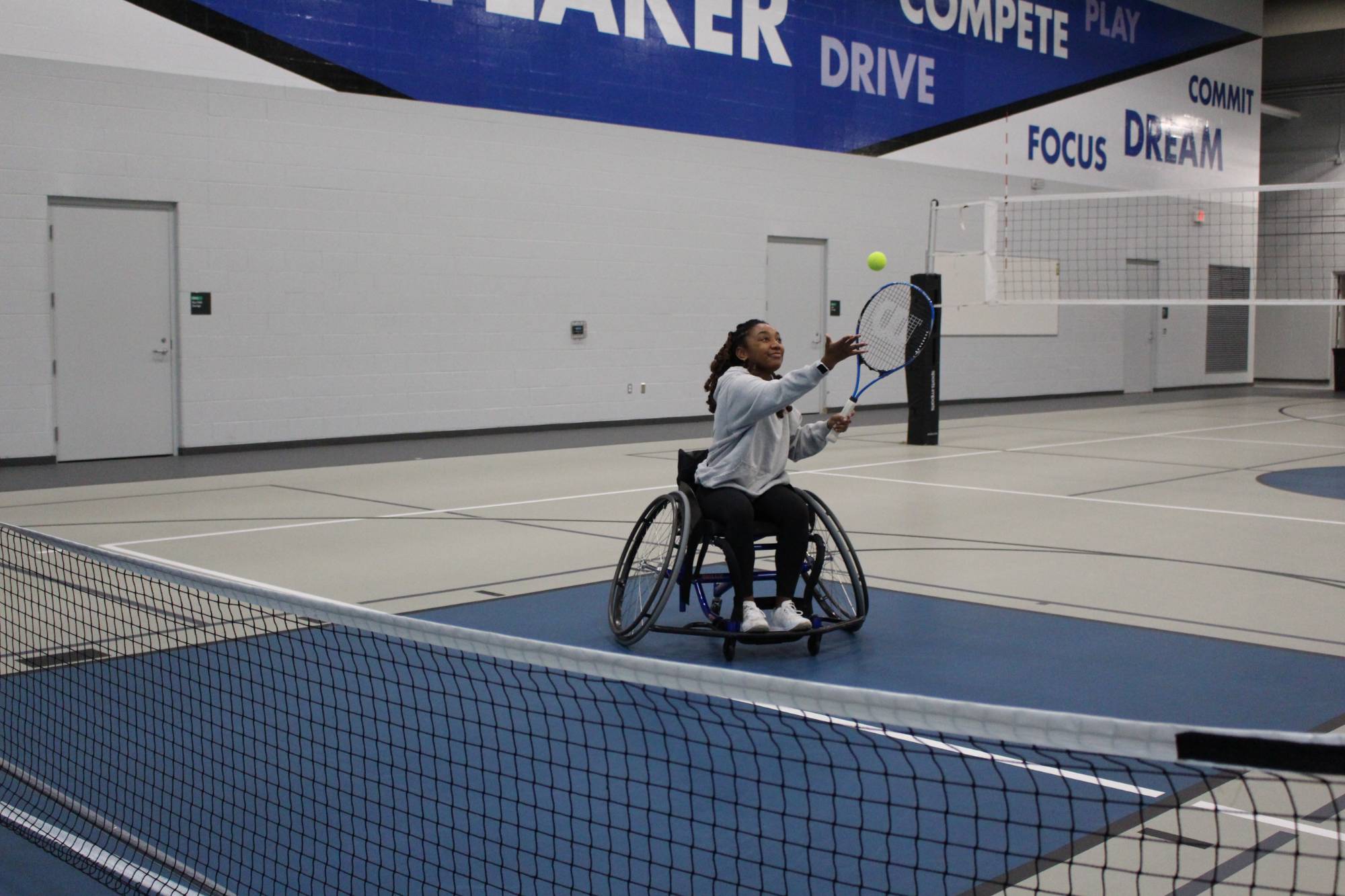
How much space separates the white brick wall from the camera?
1065cm

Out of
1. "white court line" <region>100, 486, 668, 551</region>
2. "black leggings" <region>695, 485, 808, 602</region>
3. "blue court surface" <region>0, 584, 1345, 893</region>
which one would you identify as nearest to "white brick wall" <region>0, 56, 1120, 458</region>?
"white court line" <region>100, 486, 668, 551</region>

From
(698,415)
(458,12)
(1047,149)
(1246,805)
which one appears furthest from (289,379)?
(1047,149)

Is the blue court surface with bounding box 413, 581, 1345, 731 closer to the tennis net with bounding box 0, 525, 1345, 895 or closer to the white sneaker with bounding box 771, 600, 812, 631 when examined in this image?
the white sneaker with bounding box 771, 600, 812, 631

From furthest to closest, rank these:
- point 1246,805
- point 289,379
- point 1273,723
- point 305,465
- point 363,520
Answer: point 289,379, point 305,465, point 363,520, point 1273,723, point 1246,805

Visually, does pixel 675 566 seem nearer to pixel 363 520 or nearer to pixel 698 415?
pixel 363 520

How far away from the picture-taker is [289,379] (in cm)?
1212

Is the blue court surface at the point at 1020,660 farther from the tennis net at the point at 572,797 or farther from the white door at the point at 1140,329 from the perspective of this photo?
the white door at the point at 1140,329

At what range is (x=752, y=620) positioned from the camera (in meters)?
4.90

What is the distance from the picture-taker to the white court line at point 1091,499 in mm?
8438

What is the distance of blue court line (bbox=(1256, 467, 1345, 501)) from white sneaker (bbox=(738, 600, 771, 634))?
6.26m

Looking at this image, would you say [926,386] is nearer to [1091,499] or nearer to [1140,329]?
[1091,499]

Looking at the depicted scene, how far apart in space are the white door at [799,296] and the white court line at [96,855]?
1308cm

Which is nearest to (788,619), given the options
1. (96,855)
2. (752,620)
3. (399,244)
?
(752,620)

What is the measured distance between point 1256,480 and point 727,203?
7265 mm
